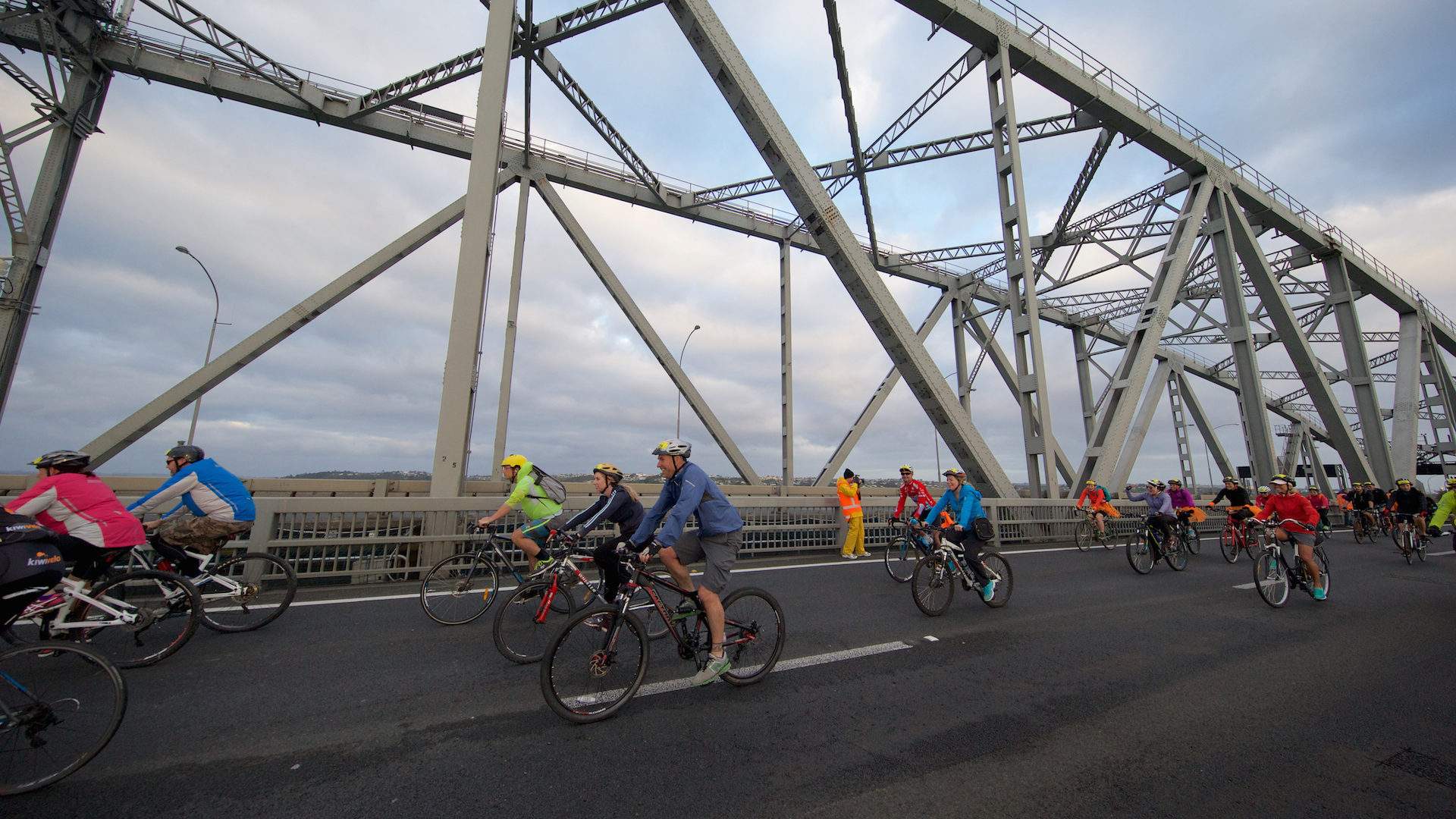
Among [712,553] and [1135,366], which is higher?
[1135,366]

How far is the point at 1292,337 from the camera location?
22344 millimetres

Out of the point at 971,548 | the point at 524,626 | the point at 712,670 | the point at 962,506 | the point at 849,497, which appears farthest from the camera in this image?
the point at 849,497

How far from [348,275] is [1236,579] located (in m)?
19.7

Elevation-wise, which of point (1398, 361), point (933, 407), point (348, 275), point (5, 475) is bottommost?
point (5, 475)

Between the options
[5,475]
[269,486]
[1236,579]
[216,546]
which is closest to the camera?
[216,546]

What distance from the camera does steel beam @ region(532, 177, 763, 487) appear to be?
17.5 m

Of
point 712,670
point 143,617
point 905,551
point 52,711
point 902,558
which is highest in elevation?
point 905,551

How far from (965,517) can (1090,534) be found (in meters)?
8.81

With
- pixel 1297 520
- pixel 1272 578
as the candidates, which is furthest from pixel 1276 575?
pixel 1297 520

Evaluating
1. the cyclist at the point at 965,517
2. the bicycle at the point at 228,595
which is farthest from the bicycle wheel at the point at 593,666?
the cyclist at the point at 965,517

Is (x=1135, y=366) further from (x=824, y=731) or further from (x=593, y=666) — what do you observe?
(x=593, y=666)

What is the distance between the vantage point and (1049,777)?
8.95ft

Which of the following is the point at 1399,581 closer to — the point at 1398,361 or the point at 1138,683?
the point at 1138,683

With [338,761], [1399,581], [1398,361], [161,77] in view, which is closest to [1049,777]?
[338,761]
